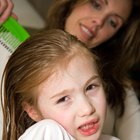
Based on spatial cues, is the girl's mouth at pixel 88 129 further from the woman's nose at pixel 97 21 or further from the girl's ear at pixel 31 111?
the woman's nose at pixel 97 21

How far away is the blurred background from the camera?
1903mm

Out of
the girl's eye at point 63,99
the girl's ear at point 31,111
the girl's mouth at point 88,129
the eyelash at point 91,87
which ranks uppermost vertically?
the girl's eye at point 63,99

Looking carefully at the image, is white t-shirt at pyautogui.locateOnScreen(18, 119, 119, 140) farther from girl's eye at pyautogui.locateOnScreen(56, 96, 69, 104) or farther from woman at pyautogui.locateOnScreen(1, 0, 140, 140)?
woman at pyautogui.locateOnScreen(1, 0, 140, 140)

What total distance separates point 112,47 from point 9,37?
0.61 m

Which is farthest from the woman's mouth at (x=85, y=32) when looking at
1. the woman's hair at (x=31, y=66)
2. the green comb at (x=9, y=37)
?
the woman's hair at (x=31, y=66)

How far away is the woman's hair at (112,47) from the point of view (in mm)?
1509

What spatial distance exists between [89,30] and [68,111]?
2.32ft

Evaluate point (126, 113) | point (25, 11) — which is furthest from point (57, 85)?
point (25, 11)

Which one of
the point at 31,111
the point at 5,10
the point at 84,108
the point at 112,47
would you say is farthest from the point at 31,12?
the point at 84,108

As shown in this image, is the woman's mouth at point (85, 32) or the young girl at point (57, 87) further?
the woman's mouth at point (85, 32)

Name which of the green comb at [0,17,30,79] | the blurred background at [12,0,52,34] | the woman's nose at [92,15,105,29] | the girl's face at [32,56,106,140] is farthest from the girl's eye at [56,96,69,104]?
the blurred background at [12,0,52,34]

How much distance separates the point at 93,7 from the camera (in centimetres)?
150

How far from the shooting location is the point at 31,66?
856 mm

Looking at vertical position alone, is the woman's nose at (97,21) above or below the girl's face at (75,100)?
below
